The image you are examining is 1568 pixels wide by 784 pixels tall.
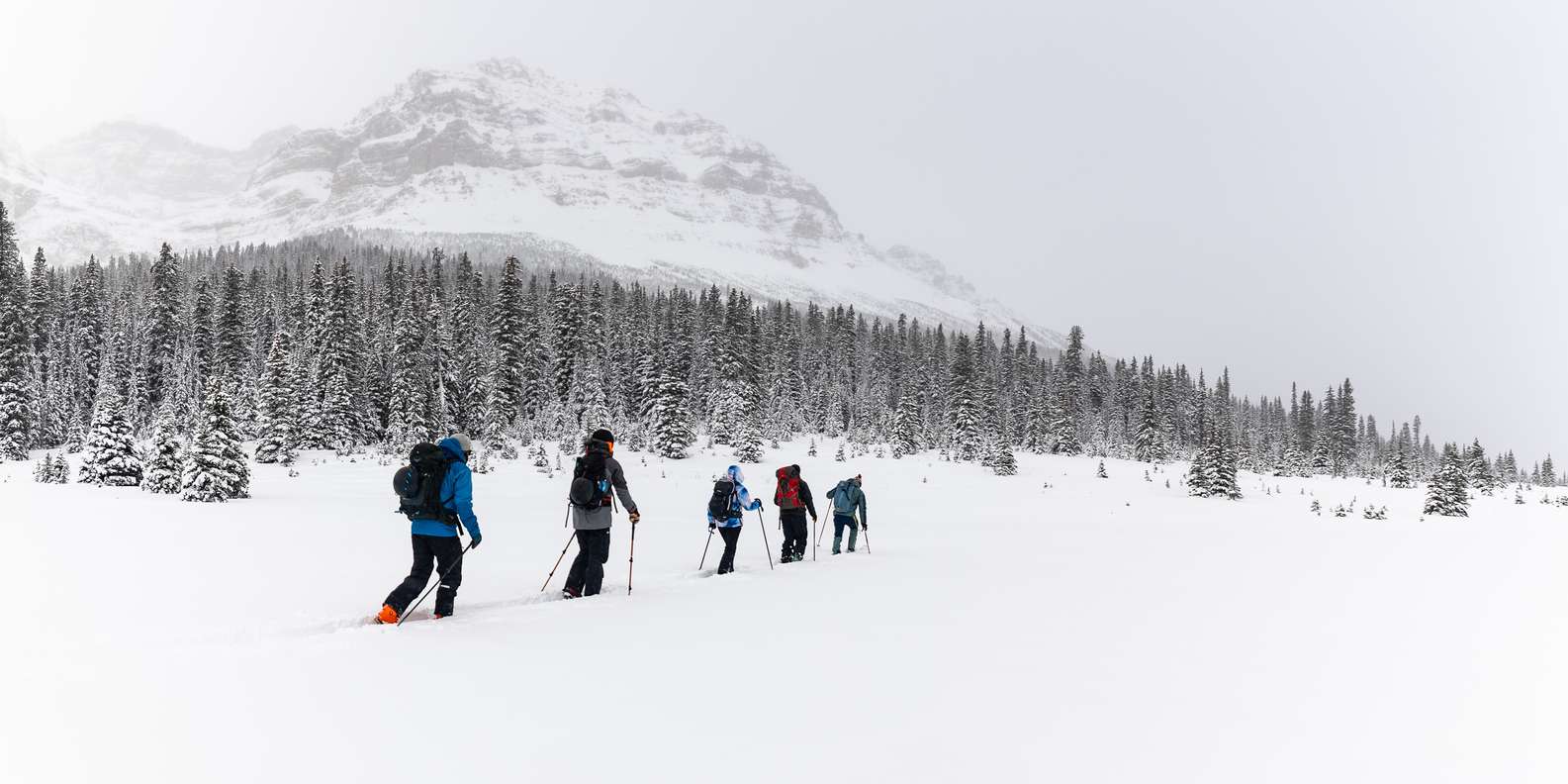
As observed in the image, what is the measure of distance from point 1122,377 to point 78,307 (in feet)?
372

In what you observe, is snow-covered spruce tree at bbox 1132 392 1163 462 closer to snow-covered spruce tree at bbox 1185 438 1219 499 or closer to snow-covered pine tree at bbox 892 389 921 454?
snow-covered pine tree at bbox 892 389 921 454

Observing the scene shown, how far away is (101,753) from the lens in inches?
145

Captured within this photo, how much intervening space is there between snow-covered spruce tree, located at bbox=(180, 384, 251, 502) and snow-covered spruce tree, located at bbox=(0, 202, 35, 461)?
25.4 meters

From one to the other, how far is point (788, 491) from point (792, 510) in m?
0.39

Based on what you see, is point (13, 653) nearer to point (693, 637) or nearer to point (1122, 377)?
point (693, 637)

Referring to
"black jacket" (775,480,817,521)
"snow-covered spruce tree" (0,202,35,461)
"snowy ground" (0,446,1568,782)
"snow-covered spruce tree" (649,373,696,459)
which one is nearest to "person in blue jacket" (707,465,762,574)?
"snowy ground" (0,446,1568,782)

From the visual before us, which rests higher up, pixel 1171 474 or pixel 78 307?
pixel 78 307

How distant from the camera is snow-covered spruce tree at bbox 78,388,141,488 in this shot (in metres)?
22.0

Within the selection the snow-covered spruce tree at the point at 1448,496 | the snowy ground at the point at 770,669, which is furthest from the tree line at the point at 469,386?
the snowy ground at the point at 770,669

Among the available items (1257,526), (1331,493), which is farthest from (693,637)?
(1331,493)

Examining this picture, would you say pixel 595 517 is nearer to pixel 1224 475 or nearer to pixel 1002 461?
pixel 1224 475

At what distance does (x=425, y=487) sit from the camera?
794cm

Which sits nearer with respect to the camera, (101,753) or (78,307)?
(101,753)

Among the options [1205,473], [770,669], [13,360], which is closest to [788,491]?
[770,669]
